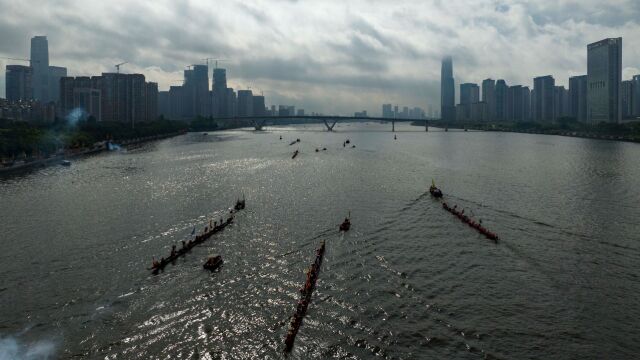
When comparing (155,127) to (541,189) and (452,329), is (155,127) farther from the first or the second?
(452,329)

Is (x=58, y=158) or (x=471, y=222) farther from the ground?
(x=58, y=158)

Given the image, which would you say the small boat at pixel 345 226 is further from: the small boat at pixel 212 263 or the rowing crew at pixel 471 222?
the small boat at pixel 212 263

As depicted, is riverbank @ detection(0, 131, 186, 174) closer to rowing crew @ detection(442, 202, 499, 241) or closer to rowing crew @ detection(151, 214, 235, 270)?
rowing crew @ detection(151, 214, 235, 270)

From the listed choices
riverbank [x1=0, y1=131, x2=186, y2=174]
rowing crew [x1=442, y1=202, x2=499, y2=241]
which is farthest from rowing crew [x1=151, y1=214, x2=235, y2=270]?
riverbank [x1=0, y1=131, x2=186, y2=174]

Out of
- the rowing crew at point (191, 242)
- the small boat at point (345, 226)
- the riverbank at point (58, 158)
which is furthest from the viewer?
the riverbank at point (58, 158)

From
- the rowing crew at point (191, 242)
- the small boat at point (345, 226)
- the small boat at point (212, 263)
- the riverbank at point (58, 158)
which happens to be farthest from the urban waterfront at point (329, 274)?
the riverbank at point (58, 158)

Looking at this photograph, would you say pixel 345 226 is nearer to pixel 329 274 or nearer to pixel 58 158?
pixel 329 274

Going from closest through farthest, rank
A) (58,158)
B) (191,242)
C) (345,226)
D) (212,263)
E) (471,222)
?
(212,263)
(191,242)
(345,226)
(471,222)
(58,158)

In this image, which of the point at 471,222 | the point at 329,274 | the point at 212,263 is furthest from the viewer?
the point at 471,222

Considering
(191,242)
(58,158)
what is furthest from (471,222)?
(58,158)
